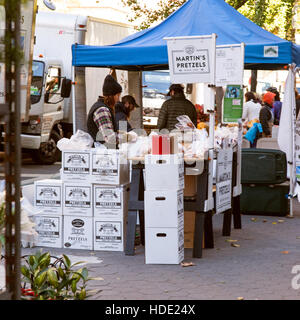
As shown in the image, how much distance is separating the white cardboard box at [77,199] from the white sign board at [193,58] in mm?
1639

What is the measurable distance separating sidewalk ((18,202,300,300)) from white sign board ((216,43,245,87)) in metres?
2.07

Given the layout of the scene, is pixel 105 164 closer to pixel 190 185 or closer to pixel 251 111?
pixel 190 185

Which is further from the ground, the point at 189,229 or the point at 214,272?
the point at 189,229

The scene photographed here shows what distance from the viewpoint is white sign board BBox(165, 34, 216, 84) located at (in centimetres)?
777

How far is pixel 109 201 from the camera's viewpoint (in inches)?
310

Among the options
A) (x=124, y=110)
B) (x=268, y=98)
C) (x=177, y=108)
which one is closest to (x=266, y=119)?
(x=268, y=98)

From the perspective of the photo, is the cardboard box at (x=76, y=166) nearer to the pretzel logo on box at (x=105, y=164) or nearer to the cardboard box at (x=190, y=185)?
the pretzel logo on box at (x=105, y=164)

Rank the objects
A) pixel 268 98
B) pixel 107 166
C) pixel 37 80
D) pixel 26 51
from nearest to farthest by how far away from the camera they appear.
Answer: pixel 26 51 < pixel 107 166 < pixel 268 98 < pixel 37 80

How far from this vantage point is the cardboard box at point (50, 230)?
8070 mm

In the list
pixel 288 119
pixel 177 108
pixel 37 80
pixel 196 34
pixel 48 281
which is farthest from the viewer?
pixel 37 80

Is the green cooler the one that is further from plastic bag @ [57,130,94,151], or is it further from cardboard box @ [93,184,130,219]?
plastic bag @ [57,130,94,151]

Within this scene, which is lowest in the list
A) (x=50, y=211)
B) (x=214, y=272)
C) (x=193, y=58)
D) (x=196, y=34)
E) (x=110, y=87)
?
(x=214, y=272)

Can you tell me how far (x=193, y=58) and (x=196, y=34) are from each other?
3.45 m
